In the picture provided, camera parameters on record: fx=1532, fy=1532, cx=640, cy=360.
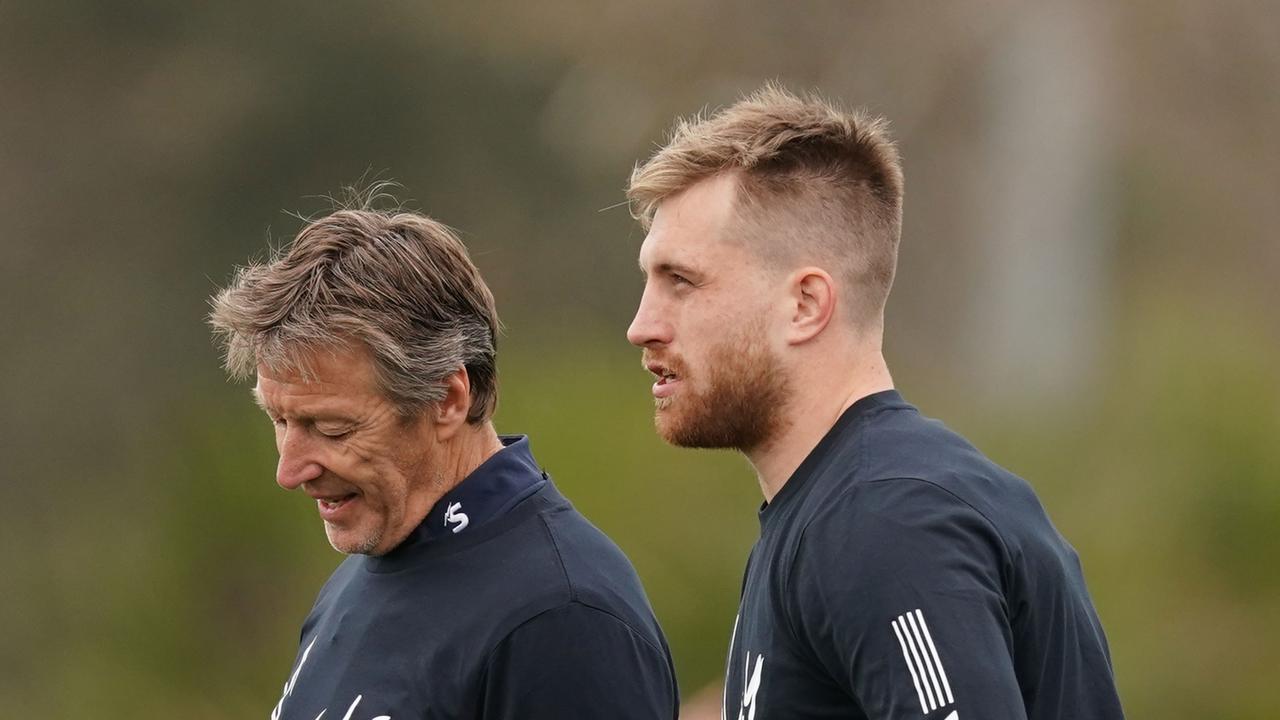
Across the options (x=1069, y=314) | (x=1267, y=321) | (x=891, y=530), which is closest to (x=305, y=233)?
(x=891, y=530)

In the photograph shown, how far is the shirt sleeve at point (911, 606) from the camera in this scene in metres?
1.49

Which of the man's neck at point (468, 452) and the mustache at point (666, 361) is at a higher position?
the mustache at point (666, 361)

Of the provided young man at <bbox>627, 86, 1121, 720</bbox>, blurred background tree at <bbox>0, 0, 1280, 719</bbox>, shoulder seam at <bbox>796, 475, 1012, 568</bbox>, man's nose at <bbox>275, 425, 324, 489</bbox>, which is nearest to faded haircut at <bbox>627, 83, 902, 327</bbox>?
young man at <bbox>627, 86, 1121, 720</bbox>

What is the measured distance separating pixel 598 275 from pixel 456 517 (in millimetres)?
7919

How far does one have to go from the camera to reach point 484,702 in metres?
1.87

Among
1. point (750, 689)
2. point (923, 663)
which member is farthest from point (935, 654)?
point (750, 689)

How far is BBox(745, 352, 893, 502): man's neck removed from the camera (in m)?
1.85

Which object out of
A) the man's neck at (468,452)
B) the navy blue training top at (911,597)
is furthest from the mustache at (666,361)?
the man's neck at (468,452)

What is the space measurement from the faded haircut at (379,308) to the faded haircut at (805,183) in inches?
12.3

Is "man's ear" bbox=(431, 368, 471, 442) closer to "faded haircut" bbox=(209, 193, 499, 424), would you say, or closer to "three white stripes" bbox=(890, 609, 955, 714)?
"faded haircut" bbox=(209, 193, 499, 424)

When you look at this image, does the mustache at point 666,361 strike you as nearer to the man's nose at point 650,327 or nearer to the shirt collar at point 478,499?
the man's nose at point 650,327

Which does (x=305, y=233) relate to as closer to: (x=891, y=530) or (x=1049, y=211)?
(x=891, y=530)

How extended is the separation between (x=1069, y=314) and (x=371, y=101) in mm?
4639

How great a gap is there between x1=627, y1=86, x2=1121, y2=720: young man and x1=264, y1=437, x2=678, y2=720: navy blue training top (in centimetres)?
16
